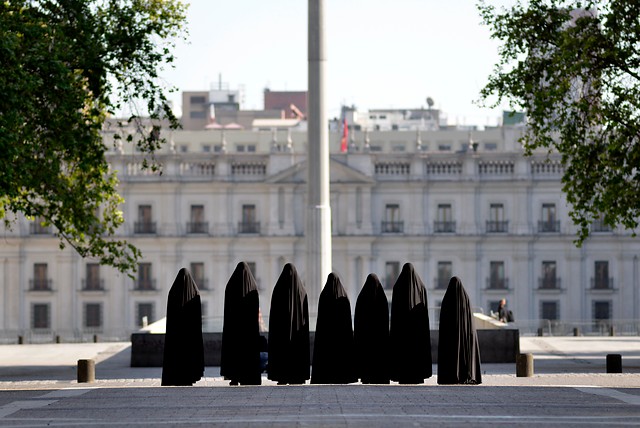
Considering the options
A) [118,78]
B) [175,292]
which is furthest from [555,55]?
[175,292]

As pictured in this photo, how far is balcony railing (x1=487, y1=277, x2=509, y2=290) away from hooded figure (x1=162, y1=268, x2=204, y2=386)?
60256 mm

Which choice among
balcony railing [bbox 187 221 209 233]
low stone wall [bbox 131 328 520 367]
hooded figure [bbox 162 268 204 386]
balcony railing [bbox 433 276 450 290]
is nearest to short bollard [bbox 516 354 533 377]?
hooded figure [bbox 162 268 204 386]

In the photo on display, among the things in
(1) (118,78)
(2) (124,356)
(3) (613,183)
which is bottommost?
(2) (124,356)

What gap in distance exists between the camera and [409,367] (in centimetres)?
2328

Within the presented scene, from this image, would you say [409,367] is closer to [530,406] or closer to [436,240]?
[530,406]

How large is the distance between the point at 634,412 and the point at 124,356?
74.7 feet

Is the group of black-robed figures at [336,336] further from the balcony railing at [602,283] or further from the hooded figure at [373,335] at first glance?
the balcony railing at [602,283]

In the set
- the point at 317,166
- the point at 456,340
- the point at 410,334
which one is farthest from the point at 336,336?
the point at 317,166

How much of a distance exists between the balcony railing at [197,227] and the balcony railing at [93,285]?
17.8 feet

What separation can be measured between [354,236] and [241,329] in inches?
2361

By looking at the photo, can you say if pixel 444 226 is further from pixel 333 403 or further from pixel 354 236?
pixel 333 403

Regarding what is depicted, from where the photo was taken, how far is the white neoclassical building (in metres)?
82.2

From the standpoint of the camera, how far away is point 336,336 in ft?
76.3

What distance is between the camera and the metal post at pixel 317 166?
3284 cm
